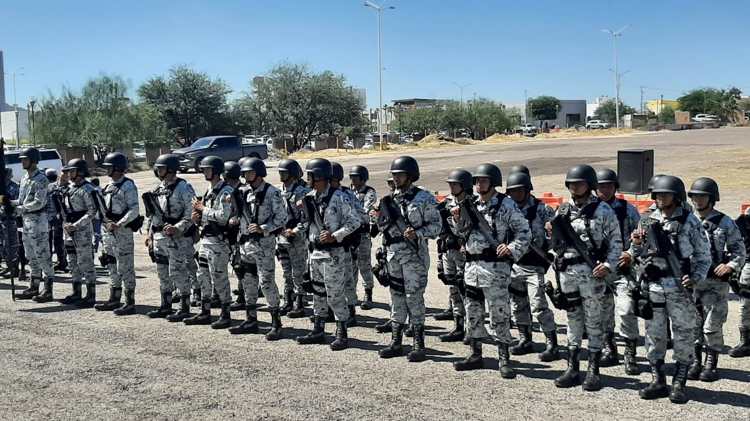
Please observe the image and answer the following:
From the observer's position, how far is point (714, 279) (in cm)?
691

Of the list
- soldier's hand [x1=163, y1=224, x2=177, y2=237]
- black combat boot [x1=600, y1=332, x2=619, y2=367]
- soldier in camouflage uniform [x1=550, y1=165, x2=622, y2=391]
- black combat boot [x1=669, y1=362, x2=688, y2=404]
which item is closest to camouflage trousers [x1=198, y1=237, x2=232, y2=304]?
soldier's hand [x1=163, y1=224, x2=177, y2=237]

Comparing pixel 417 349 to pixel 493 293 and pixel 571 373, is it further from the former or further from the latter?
pixel 571 373

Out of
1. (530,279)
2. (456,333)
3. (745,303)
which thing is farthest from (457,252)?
(745,303)

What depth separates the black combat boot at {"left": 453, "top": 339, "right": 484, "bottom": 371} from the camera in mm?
7316

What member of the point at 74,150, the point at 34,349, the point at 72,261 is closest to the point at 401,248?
the point at 34,349

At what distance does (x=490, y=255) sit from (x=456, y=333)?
1757mm

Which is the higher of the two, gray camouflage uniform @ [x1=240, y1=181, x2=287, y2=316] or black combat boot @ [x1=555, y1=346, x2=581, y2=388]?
gray camouflage uniform @ [x1=240, y1=181, x2=287, y2=316]

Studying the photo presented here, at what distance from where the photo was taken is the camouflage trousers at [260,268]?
8781 millimetres

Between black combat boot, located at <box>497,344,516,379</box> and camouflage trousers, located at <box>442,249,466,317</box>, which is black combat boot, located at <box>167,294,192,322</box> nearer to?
camouflage trousers, located at <box>442,249,466,317</box>

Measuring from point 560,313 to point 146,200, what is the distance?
5701mm

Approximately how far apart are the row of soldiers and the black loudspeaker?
901cm

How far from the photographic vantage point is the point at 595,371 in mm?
6711

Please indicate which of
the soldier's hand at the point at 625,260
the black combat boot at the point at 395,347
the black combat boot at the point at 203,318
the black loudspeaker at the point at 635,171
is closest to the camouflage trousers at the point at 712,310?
the soldier's hand at the point at 625,260

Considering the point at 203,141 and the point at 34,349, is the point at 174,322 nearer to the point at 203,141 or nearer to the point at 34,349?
the point at 34,349
